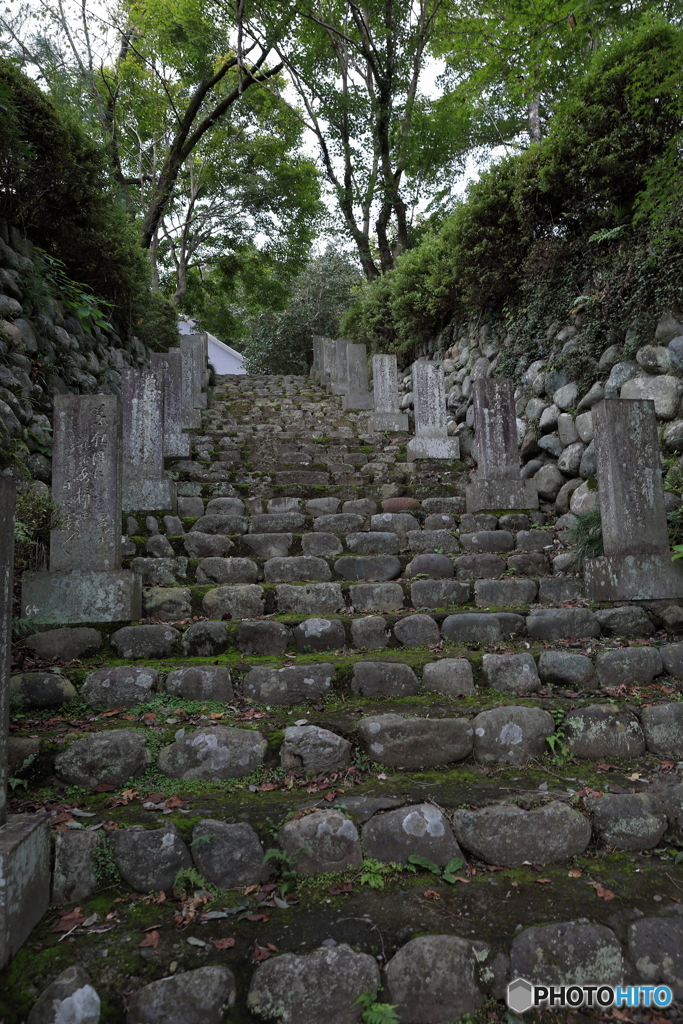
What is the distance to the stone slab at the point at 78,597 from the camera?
378 cm

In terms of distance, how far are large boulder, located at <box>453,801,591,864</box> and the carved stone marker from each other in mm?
3608

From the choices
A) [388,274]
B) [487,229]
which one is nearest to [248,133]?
[388,274]

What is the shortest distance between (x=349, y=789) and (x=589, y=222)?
A: 260 inches

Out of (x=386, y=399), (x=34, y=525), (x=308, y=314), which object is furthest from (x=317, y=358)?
(x=34, y=525)

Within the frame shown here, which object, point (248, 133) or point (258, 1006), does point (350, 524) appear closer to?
point (258, 1006)

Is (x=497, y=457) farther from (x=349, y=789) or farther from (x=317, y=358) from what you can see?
(x=317, y=358)

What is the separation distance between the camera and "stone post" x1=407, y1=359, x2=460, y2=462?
7.29 metres

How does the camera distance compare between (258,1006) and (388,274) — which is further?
(388,274)

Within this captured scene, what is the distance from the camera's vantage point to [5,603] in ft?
7.30

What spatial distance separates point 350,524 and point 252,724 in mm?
2782

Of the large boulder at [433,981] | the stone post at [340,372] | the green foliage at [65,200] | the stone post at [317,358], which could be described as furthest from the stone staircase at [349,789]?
the stone post at [317,358]

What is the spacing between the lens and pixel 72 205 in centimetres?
655

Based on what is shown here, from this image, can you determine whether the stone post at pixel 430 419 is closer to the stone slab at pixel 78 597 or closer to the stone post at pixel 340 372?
the stone slab at pixel 78 597

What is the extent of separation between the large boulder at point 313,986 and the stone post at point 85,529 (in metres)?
2.32
